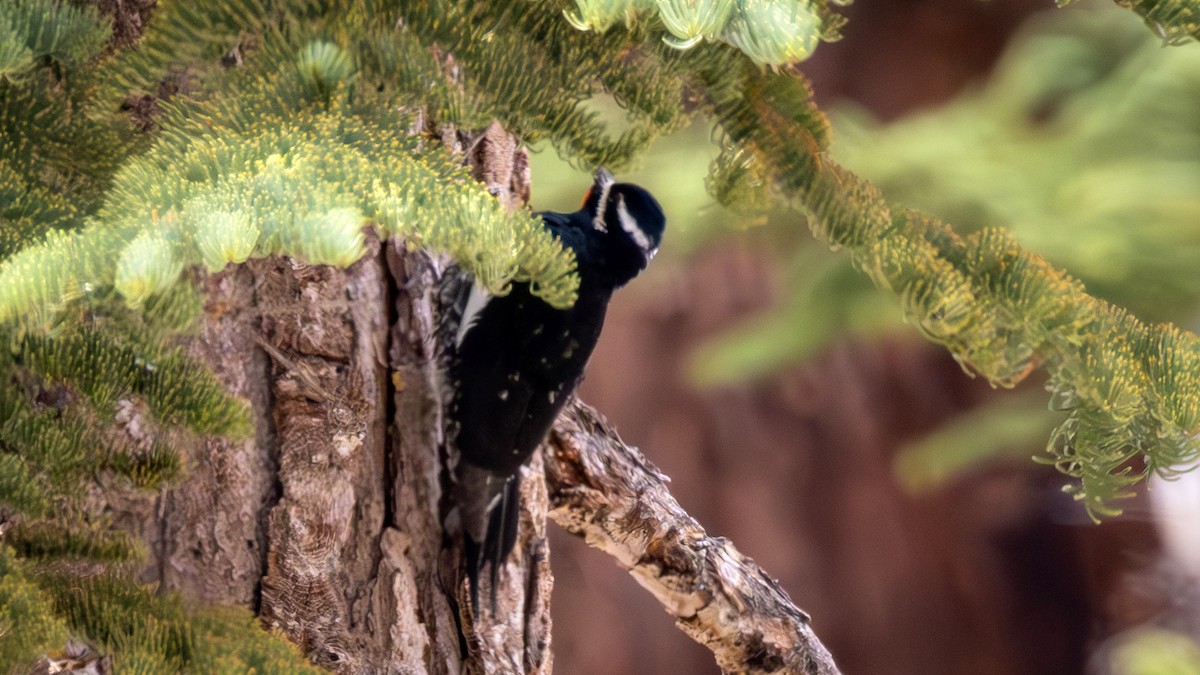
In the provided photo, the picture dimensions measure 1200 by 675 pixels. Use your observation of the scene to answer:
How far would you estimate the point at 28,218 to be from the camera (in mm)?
542

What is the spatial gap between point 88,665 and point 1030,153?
208 centimetres

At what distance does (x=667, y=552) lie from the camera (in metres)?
1.24

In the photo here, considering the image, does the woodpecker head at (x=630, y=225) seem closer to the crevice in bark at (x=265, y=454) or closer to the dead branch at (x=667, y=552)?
the dead branch at (x=667, y=552)

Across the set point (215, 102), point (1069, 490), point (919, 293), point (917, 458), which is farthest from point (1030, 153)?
point (215, 102)

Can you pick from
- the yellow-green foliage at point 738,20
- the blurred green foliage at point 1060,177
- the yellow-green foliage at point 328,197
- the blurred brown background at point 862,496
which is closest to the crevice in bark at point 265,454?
the yellow-green foliage at point 328,197

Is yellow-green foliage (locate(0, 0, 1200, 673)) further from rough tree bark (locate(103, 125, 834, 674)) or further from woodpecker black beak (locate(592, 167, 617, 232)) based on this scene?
woodpecker black beak (locate(592, 167, 617, 232))

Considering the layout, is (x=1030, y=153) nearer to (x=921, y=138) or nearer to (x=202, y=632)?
(x=921, y=138)

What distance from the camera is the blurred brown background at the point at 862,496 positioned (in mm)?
3141

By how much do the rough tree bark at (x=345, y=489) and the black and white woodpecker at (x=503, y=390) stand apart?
0.03 metres

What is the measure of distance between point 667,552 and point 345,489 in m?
0.41

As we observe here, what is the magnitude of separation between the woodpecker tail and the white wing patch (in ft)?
0.46

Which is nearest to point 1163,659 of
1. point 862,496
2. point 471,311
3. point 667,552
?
point 667,552

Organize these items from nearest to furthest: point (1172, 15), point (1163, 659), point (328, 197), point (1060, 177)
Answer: point (328, 197), point (1172, 15), point (1163, 659), point (1060, 177)

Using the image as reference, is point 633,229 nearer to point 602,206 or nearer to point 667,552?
point 602,206
